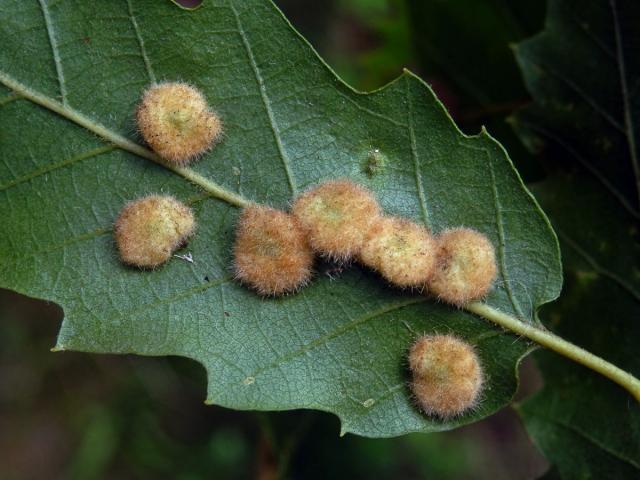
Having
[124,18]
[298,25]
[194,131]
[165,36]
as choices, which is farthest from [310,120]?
[298,25]

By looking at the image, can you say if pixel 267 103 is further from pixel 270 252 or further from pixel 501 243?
pixel 501 243

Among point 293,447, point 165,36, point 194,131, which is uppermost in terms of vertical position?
point 165,36

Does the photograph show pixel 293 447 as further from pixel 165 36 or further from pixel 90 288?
pixel 165 36

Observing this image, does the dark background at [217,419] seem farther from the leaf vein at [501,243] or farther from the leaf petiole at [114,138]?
the leaf petiole at [114,138]

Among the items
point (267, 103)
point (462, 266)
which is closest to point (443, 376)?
point (462, 266)

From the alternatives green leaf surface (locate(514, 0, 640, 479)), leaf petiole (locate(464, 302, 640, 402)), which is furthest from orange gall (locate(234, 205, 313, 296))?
green leaf surface (locate(514, 0, 640, 479))

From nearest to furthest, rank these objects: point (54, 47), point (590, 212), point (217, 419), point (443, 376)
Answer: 1. point (54, 47)
2. point (443, 376)
3. point (590, 212)
4. point (217, 419)

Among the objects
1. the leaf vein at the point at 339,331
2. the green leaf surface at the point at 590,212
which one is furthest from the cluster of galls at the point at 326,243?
the green leaf surface at the point at 590,212
